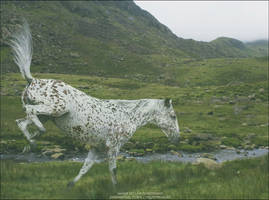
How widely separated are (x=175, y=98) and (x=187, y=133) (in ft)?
77.2

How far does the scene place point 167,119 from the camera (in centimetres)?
899

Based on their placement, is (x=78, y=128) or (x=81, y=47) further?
(x=81, y=47)

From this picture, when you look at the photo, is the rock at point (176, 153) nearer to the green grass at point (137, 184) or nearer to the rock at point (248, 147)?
the rock at point (248, 147)

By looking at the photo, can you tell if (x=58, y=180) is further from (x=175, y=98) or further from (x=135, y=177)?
(x=175, y=98)

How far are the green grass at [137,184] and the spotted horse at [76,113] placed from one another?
0.65 m

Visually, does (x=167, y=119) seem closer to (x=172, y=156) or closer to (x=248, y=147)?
(x=172, y=156)

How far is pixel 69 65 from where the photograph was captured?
106750 mm

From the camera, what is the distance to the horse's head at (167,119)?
29.3 ft

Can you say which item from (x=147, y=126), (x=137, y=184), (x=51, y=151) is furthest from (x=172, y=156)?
(x=137, y=184)

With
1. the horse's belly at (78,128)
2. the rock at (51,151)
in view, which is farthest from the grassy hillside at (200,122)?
the horse's belly at (78,128)

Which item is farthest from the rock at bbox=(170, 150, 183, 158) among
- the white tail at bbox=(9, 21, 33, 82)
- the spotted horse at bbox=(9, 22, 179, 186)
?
the white tail at bbox=(9, 21, 33, 82)

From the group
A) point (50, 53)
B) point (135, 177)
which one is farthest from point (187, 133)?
point (50, 53)

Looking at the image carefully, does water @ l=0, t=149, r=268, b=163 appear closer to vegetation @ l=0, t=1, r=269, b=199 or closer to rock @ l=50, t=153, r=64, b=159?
rock @ l=50, t=153, r=64, b=159

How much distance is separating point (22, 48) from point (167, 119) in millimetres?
4892
